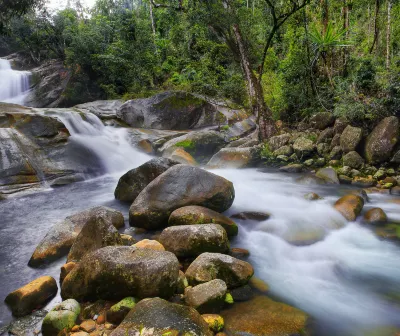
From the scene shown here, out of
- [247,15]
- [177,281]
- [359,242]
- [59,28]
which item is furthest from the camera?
[59,28]

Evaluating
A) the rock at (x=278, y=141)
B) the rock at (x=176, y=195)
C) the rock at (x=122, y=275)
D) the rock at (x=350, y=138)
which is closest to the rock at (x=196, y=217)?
the rock at (x=176, y=195)

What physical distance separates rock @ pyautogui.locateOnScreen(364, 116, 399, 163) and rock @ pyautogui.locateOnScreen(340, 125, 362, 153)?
37 cm

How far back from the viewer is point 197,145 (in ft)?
40.0

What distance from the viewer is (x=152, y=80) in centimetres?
1950

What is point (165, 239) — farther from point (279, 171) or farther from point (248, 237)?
point (279, 171)

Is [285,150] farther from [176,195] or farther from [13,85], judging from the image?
[13,85]

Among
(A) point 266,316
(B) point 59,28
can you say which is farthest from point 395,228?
(B) point 59,28

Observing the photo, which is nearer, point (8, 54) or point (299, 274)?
point (299, 274)

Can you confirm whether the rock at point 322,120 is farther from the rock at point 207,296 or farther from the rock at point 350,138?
the rock at point 207,296

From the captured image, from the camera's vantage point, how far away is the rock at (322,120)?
10219 mm

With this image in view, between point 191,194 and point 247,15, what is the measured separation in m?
9.11

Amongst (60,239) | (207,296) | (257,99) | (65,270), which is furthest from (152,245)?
(257,99)

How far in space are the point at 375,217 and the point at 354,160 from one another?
10.4 feet

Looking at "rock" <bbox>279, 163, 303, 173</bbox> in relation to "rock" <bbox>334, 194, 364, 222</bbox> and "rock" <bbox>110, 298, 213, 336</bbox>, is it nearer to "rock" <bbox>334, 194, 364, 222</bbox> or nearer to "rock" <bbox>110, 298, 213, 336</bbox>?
"rock" <bbox>334, 194, 364, 222</bbox>
